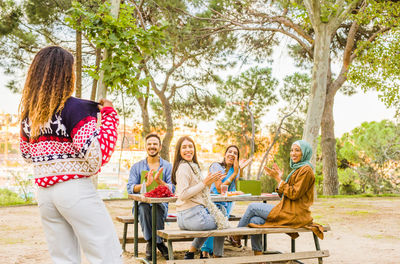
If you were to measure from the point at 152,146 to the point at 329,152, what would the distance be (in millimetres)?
11992

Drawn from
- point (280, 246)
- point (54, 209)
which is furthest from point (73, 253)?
point (280, 246)

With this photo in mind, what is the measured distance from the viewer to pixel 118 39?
20.3 ft

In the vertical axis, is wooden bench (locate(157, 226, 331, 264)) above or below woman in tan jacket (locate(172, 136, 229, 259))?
below

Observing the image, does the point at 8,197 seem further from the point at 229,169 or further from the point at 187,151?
the point at 187,151

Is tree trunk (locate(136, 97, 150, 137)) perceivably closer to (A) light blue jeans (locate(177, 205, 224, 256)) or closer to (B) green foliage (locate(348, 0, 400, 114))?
(B) green foliage (locate(348, 0, 400, 114))

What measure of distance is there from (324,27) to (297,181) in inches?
321

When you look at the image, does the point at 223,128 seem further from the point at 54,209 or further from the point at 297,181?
the point at 54,209

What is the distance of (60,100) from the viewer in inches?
82.2

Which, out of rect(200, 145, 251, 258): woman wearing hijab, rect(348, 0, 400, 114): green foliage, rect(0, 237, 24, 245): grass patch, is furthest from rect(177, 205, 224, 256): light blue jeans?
rect(348, 0, 400, 114): green foliage

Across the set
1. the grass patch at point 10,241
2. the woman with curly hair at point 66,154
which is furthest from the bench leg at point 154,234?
the grass patch at point 10,241

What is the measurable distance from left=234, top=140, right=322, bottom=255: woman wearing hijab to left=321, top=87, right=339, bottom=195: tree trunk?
11.8m

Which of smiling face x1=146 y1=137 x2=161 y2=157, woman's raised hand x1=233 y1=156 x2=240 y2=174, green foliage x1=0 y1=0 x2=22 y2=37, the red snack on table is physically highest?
green foliage x1=0 y1=0 x2=22 y2=37

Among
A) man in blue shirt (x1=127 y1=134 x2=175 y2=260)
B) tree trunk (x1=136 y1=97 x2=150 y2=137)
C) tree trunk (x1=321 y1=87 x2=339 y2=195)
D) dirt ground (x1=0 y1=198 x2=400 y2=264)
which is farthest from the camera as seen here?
tree trunk (x1=136 y1=97 x2=150 y2=137)

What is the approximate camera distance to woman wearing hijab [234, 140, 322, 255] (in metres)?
4.31
